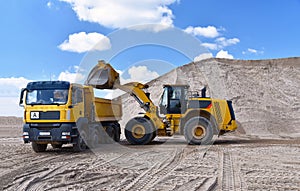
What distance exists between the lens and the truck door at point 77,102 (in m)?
13.3

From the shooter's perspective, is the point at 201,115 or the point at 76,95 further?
the point at 201,115

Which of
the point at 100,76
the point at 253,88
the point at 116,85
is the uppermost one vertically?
the point at 253,88

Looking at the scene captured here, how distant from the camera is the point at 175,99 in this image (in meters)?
17.0

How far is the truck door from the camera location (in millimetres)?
13320

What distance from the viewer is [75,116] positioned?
13234 mm

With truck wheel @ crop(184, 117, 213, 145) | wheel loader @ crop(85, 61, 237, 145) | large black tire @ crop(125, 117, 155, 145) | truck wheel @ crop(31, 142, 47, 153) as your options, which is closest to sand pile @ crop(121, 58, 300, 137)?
wheel loader @ crop(85, 61, 237, 145)

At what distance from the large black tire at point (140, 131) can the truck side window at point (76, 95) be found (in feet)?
12.0

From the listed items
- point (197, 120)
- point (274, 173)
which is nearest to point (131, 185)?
point (274, 173)

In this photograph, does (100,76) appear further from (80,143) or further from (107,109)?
(80,143)

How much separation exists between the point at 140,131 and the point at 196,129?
2.70 m

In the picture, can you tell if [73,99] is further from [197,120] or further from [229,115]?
[229,115]

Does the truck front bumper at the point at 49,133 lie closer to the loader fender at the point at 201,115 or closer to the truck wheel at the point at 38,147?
the truck wheel at the point at 38,147

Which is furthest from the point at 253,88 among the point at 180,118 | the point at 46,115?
the point at 46,115

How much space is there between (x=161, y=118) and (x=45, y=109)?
19.7 feet
